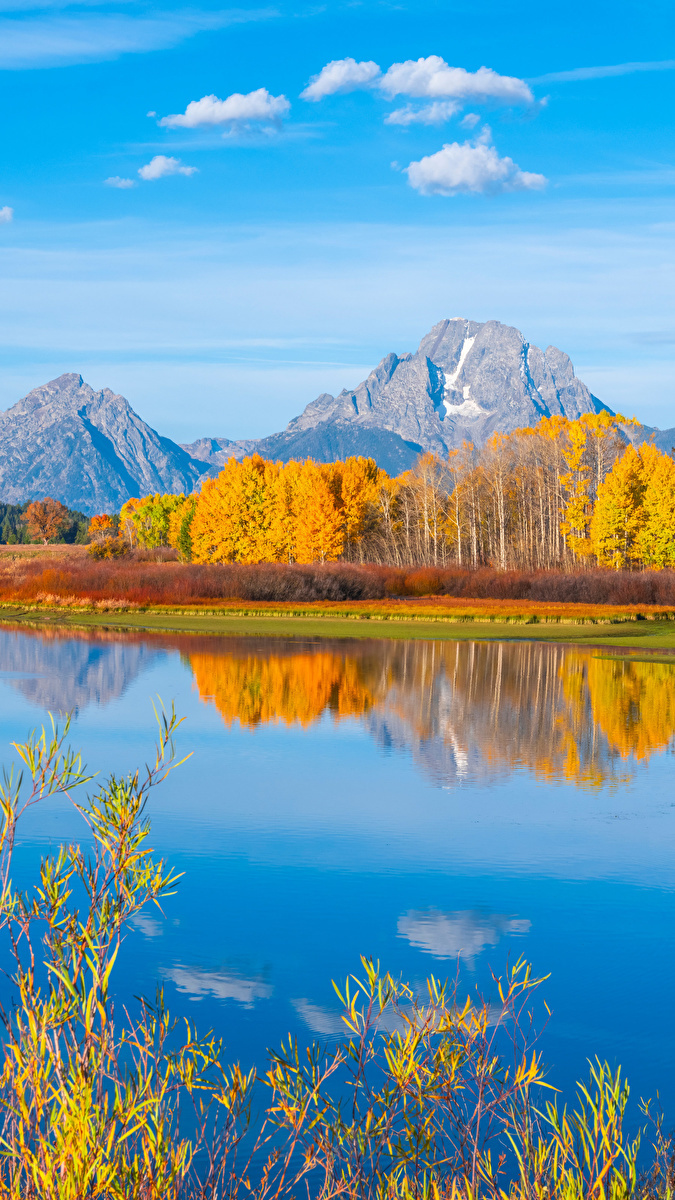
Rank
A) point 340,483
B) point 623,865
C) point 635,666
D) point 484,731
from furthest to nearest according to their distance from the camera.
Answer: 1. point 340,483
2. point 635,666
3. point 484,731
4. point 623,865

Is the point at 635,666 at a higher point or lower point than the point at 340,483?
lower

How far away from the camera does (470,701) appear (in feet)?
70.3

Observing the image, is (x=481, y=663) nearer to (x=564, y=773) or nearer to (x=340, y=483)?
(x=564, y=773)

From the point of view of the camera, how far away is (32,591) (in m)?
55.7

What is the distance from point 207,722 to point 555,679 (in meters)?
10.9

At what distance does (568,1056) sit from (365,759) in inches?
346

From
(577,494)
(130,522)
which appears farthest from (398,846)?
(130,522)

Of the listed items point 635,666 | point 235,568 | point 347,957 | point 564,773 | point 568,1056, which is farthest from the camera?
point 235,568

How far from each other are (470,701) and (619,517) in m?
55.1

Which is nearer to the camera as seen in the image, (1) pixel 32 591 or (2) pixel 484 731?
(2) pixel 484 731

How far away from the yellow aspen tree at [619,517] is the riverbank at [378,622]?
2315cm

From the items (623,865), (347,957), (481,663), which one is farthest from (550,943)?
(481,663)

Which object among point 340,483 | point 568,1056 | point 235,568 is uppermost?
point 340,483

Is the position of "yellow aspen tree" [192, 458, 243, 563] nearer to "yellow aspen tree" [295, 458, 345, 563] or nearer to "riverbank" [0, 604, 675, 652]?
"yellow aspen tree" [295, 458, 345, 563]
